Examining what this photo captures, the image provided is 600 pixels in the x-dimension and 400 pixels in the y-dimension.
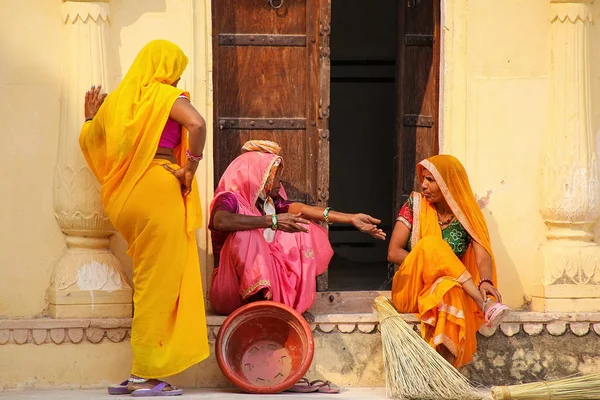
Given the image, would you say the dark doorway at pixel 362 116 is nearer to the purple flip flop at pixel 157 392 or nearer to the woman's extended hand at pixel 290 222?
the woman's extended hand at pixel 290 222

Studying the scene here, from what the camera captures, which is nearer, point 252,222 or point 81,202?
point 252,222

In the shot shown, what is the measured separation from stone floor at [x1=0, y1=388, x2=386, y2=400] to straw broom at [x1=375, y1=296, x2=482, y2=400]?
0.17 meters

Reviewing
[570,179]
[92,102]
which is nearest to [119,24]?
[92,102]

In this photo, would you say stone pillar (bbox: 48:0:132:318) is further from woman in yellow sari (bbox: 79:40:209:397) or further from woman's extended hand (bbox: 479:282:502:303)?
woman's extended hand (bbox: 479:282:502:303)

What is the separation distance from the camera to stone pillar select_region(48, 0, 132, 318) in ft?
23.1

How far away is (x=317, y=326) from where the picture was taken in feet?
23.6

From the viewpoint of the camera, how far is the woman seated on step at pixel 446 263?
699 cm

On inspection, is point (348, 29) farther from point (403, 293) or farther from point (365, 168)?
point (403, 293)

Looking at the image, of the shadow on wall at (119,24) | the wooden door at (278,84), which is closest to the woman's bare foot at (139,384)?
the wooden door at (278,84)

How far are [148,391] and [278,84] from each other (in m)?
2.17

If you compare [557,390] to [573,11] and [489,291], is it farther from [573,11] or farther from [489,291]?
[573,11]

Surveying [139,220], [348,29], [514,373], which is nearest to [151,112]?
[139,220]

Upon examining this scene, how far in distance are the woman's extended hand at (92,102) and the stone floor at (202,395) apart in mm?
1572

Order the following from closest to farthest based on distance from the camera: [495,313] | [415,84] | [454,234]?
[495,313] → [454,234] → [415,84]
